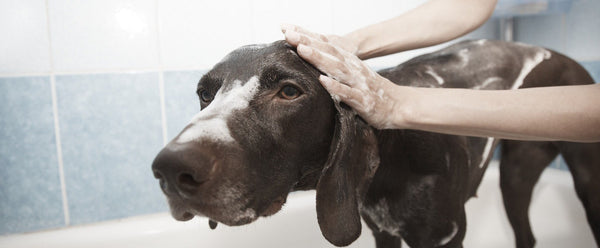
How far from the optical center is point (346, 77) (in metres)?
0.89

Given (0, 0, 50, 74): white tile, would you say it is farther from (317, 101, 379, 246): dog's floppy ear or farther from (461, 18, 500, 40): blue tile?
(461, 18, 500, 40): blue tile

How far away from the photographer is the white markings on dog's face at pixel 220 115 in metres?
0.76

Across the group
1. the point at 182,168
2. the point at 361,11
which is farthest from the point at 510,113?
the point at 361,11

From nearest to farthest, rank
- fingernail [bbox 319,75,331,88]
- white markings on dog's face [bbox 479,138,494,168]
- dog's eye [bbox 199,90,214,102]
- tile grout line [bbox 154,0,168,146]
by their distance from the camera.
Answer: fingernail [bbox 319,75,331,88]
dog's eye [bbox 199,90,214,102]
white markings on dog's face [bbox 479,138,494,168]
tile grout line [bbox 154,0,168,146]

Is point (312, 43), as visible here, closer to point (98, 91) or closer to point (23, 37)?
point (98, 91)

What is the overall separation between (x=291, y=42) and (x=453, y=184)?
2.16 ft

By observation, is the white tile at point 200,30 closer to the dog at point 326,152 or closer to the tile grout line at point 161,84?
the tile grout line at point 161,84

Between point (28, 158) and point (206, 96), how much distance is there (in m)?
1.31

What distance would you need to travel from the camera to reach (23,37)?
5.76ft

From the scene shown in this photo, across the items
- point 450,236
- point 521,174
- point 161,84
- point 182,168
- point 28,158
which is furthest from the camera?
point 161,84

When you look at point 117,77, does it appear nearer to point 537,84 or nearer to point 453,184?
point 453,184

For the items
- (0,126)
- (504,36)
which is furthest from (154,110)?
(504,36)

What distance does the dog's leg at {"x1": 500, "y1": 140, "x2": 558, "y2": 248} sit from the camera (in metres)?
1.65

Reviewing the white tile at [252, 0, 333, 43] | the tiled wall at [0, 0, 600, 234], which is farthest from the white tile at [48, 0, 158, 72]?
the white tile at [252, 0, 333, 43]
